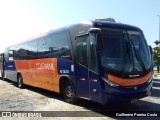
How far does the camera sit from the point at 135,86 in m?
9.24

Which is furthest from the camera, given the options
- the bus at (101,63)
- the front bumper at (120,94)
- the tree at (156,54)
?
the tree at (156,54)

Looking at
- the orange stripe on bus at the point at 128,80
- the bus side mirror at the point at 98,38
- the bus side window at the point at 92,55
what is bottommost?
the orange stripe on bus at the point at 128,80

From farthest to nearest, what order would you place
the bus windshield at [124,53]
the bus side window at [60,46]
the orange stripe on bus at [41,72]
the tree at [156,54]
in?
1. the tree at [156,54]
2. the orange stripe on bus at [41,72]
3. the bus side window at [60,46]
4. the bus windshield at [124,53]

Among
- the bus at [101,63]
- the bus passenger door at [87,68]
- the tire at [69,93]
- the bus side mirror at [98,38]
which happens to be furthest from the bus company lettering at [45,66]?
the bus side mirror at [98,38]

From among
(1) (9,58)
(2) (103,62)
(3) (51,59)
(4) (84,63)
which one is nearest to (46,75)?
(3) (51,59)

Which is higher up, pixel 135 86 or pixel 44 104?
pixel 135 86

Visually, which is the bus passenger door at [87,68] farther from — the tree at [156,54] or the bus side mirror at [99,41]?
the tree at [156,54]

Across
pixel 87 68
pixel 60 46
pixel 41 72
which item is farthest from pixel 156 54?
pixel 87 68

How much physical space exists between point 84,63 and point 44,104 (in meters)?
2.77

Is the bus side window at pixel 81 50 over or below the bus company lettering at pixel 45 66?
over

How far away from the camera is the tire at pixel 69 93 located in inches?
432

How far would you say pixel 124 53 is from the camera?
9.30m

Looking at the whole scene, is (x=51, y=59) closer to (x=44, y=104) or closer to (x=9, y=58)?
(x=44, y=104)

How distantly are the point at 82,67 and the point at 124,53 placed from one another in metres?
1.66
